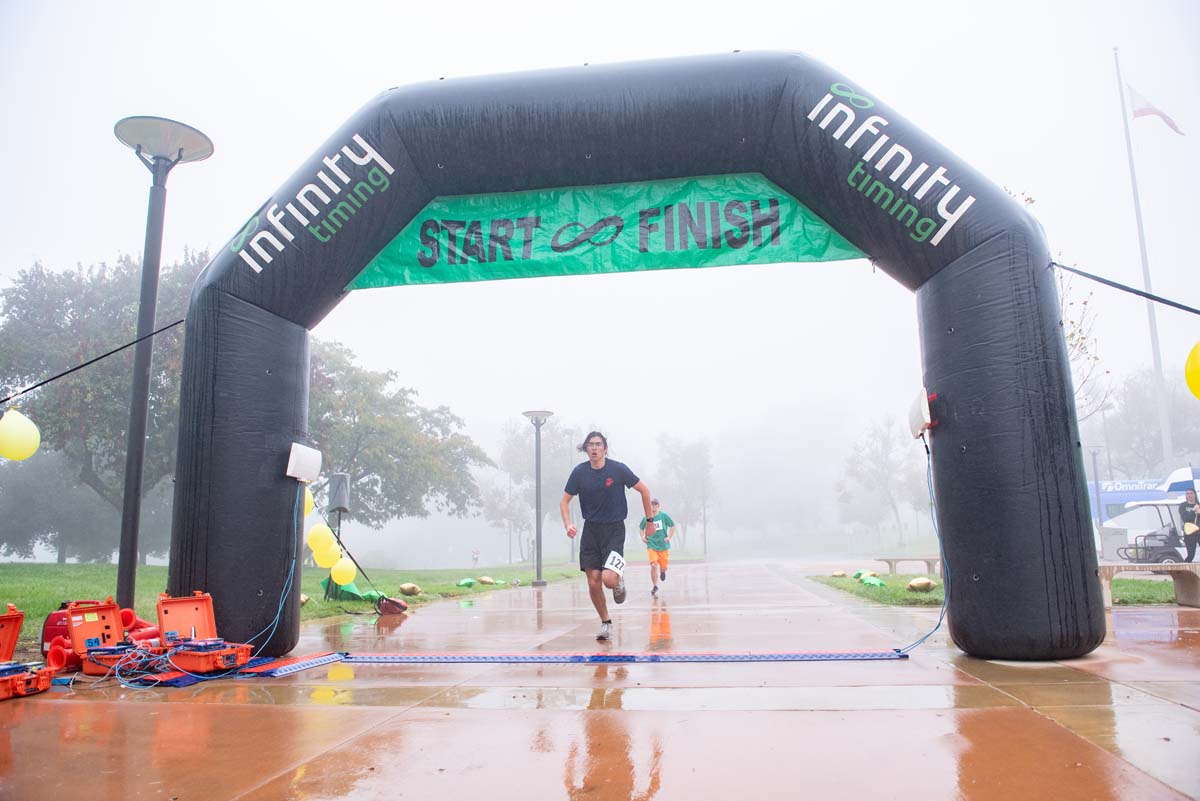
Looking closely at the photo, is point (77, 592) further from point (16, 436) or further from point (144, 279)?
point (144, 279)

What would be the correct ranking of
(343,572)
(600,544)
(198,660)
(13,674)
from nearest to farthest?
(13,674), (198,660), (600,544), (343,572)

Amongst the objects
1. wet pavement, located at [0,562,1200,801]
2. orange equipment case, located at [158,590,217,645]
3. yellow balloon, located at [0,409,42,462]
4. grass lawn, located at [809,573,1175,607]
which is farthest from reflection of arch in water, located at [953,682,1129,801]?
yellow balloon, located at [0,409,42,462]

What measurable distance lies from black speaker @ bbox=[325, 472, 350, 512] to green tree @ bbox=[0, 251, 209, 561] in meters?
13.1

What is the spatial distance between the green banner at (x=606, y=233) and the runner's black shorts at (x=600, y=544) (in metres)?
2.31

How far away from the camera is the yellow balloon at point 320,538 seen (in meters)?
9.88

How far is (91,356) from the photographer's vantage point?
23.5 m

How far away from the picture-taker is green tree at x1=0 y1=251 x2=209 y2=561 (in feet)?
74.4

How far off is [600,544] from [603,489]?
0.49 metres

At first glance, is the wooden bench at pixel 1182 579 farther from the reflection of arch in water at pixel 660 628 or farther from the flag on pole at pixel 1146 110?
the flag on pole at pixel 1146 110

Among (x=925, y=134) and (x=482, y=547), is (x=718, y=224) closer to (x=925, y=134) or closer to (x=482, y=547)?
(x=925, y=134)

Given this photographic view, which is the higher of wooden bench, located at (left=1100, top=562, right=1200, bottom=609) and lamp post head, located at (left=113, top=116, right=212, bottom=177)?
lamp post head, located at (left=113, top=116, right=212, bottom=177)

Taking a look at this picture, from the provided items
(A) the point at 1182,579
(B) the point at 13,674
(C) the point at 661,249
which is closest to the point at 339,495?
(B) the point at 13,674

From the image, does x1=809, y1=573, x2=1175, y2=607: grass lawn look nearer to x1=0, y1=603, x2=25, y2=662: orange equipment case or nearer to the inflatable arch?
the inflatable arch

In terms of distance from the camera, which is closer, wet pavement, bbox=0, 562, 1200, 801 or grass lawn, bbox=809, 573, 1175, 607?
wet pavement, bbox=0, 562, 1200, 801
